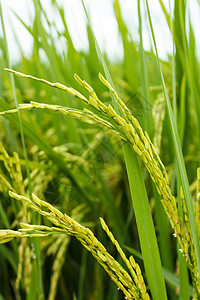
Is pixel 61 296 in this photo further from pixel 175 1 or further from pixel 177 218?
pixel 175 1

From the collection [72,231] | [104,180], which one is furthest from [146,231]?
[104,180]

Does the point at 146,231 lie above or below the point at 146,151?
below

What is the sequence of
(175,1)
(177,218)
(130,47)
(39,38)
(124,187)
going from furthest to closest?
(130,47), (124,187), (39,38), (175,1), (177,218)

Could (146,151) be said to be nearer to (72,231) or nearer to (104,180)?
(72,231)

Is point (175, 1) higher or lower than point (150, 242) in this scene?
higher

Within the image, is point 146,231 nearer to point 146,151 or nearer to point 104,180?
point 146,151

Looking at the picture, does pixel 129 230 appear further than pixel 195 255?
Yes

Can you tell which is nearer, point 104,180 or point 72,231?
point 72,231

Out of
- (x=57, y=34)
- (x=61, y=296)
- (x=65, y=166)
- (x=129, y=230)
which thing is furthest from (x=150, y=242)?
(x=57, y=34)
